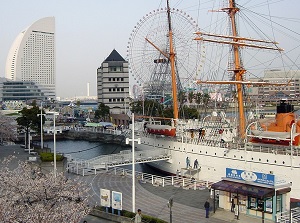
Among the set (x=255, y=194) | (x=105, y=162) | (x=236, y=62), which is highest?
(x=236, y=62)

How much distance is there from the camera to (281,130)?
104ft

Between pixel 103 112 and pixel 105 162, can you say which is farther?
pixel 103 112

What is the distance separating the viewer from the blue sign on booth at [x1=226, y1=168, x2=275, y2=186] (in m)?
21.8

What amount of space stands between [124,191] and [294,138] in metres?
12.8

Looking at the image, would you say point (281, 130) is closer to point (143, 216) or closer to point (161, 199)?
point (161, 199)

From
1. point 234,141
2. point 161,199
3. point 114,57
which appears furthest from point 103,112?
point 161,199

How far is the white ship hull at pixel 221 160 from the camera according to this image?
2906 cm

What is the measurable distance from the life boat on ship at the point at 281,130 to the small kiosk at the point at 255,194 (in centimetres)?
808

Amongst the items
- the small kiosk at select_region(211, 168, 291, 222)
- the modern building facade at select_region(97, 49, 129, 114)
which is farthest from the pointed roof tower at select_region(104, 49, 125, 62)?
the small kiosk at select_region(211, 168, 291, 222)

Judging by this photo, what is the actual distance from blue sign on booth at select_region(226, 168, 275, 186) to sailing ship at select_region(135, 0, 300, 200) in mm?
4461

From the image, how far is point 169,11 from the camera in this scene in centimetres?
4847

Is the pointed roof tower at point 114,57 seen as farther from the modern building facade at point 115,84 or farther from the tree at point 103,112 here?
the tree at point 103,112

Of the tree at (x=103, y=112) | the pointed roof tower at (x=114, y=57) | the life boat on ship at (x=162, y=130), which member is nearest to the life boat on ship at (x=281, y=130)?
the life boat on ship at (x=162, y=130)

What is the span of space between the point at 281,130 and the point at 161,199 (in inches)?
456
